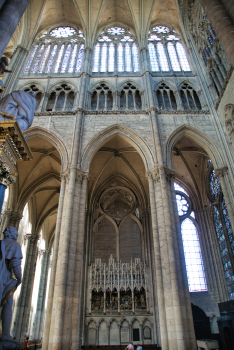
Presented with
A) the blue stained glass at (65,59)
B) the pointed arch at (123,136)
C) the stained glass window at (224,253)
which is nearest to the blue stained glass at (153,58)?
the blue stained glass at (65,59)

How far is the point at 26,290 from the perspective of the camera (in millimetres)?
15453

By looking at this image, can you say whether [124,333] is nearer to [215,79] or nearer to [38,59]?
[215,79]

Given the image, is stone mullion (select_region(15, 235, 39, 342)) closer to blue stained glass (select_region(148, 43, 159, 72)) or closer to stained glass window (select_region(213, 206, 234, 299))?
stained glass window (select_region(213, 206, 234, 299))

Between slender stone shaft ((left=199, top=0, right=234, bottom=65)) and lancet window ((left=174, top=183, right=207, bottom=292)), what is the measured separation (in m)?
9.15

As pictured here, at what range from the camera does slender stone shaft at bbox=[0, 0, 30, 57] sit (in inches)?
301

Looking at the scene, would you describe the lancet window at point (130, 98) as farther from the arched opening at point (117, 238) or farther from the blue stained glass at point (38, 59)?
the blue stained glass at point (38, 59)

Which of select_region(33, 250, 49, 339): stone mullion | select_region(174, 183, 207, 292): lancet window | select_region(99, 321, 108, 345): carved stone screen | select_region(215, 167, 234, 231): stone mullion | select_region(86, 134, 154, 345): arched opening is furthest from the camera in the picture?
select_region(33, 250, 49, 339): stone mullion

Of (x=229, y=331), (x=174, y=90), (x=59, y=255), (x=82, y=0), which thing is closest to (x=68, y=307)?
(x=59, y=255)

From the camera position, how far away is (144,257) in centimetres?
1465

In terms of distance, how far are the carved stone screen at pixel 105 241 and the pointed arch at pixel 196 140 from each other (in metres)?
7.16

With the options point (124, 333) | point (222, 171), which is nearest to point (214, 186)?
point (222, 171)

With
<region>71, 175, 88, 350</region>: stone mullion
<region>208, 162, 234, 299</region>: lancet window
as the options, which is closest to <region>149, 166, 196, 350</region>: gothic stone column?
<region>71, 175, 88, 350</region>: stone mullion

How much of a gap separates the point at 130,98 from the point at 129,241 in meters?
8.64

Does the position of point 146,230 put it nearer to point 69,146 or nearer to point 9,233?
point 69,146
